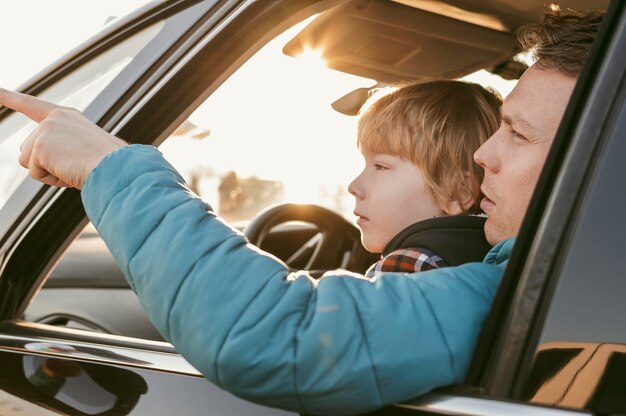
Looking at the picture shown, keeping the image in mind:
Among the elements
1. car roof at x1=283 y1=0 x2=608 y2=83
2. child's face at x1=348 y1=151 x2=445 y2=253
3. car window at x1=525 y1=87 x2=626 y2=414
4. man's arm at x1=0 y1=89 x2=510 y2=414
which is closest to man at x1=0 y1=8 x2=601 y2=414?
man's arm at x1=0 y1=89 x2=510 y2=414

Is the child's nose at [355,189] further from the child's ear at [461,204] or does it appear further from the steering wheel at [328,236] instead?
the steering wheel at [328,236]

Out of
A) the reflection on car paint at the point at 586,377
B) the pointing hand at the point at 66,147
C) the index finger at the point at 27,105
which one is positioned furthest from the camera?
the index finger at the point at 27,105

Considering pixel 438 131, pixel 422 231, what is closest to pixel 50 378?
pixel 422 231

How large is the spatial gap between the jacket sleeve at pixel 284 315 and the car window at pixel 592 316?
0.48ft

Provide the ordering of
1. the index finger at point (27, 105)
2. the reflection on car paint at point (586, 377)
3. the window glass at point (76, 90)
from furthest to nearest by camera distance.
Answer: the window glass at point (76, 90) → the index finger at point (27, 105) → the reflection on car paint at point (586, 377)

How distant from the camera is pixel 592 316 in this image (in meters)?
0.98

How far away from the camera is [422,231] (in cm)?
155

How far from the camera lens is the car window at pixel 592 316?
97 centimetres

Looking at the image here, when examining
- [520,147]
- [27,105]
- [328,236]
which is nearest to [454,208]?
[520,147]

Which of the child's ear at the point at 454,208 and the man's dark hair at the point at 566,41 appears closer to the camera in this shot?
the man's dark hair at the point at 566,41

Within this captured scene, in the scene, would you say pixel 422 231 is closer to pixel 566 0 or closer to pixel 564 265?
pixel 564 265

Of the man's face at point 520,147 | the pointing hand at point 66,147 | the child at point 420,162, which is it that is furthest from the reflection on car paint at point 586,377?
the child at point 420,162

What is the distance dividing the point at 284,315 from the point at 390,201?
896 mm

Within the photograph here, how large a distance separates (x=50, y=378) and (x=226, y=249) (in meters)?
0.55
